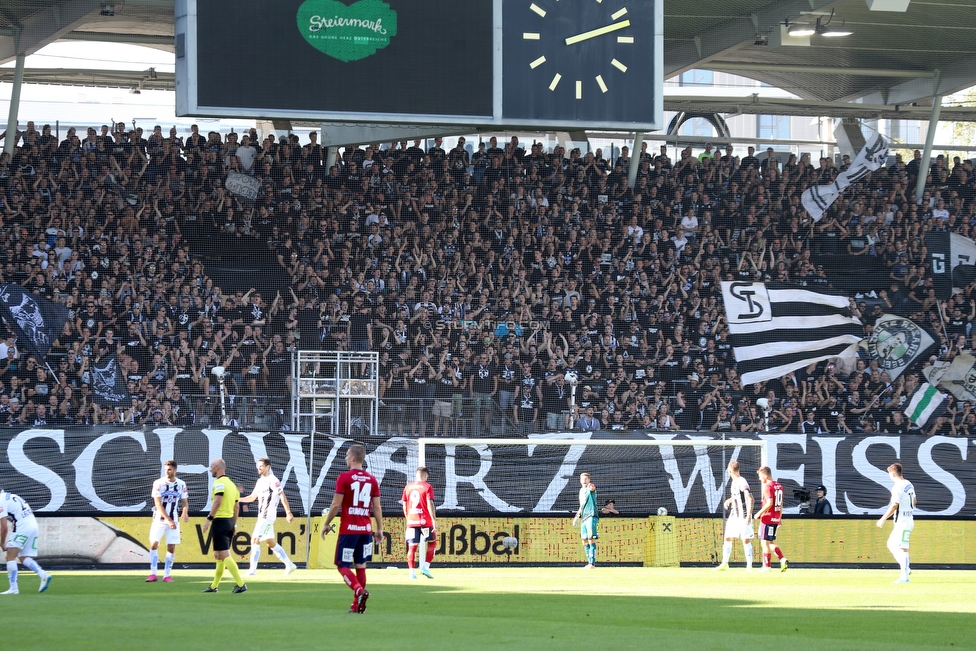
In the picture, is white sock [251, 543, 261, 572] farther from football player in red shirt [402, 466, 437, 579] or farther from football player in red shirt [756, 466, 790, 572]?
football player in red shirt [756, 466, 790, 572]

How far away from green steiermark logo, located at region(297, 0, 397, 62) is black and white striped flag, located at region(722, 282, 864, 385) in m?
14.5

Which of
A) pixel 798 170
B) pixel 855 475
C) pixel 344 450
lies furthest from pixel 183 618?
pixel 798 170

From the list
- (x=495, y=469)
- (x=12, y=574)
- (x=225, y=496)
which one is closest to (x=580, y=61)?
(x=225, y=496)

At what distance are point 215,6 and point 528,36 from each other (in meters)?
4.57

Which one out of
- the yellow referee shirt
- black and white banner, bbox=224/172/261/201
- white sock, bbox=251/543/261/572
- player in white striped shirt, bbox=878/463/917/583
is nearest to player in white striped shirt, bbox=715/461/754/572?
player in white striped shirt, bbox=878/463/917/583

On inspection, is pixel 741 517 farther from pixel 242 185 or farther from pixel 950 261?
pixel 242 185

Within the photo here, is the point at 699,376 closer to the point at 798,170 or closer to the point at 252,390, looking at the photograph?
the point at 798,170

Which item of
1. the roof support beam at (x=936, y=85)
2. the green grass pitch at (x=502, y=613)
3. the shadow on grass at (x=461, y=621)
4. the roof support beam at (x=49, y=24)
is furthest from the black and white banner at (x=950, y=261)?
the roof support beam at (x=49, y=24)

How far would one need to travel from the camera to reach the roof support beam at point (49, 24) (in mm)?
26562

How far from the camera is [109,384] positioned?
26219mm

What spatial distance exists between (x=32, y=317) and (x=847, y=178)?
19.8 meters

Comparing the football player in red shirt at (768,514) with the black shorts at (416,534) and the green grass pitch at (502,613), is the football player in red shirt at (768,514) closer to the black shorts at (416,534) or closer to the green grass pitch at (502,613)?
the green grass pitch at (502,613)

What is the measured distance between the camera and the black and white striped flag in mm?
30406

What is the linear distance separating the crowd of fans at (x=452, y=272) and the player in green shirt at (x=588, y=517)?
345cm
